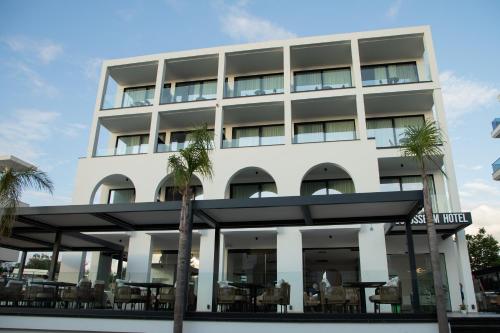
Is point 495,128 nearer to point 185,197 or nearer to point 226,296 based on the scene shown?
point 226,296

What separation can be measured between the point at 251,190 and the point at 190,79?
916 centimetres

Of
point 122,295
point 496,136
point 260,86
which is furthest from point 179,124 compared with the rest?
point 496,136

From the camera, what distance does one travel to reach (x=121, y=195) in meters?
25.2

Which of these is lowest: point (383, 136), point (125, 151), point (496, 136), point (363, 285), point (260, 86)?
point (363, 285)

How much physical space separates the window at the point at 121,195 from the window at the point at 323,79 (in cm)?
1204

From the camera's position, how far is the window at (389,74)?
74.4 ft

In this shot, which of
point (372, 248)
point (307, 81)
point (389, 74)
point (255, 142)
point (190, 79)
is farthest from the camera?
point (190, 79)

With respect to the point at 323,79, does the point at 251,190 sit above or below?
below

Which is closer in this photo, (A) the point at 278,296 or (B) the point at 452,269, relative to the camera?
(A) the point at 278,296

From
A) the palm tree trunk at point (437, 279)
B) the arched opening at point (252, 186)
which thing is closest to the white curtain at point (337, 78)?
the arched opening at point (252, 186)

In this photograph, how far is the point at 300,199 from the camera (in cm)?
1074

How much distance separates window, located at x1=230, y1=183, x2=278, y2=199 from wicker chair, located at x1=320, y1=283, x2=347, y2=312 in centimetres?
1201

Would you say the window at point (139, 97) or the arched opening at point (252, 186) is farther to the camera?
the window at point (139, 97)

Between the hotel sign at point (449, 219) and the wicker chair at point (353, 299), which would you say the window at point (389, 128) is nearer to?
the hotel sign at point (449, 219)
